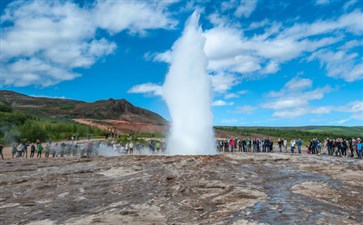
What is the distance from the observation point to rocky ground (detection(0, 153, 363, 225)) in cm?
704

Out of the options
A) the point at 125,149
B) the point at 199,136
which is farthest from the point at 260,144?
the point at 125,149

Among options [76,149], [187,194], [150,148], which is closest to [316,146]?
[150,148]

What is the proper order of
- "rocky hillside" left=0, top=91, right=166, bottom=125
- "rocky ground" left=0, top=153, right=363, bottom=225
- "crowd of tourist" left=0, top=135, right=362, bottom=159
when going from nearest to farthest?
1. "rocky ground" left=0, top=153, right=363, bottom=225
2. "crowd of tourist" left=0, top=135, right=362, bottom=159
3. "rocky hillside" left=0, top=91, right=166, bottom=125

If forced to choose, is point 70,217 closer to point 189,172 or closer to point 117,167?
point 189,172

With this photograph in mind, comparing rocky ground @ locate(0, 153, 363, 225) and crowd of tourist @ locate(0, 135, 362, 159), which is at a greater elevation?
crowd of tourist @ locate(0, 135, 362, 159)

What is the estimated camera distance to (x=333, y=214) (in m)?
6.92

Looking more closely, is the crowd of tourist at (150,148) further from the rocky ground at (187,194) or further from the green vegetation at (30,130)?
the green vegetation at (30,130)

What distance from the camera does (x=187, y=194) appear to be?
9.34m

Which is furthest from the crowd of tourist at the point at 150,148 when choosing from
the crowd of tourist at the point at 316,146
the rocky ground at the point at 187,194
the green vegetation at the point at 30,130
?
the green vegetation at the point at 30,130

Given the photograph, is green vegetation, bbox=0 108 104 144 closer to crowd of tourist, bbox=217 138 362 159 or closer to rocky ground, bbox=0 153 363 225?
crowd of tourist, bbox=217 138 362 159

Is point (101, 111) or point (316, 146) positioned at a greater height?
point (101, 111)

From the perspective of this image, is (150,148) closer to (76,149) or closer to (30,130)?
(76,149)

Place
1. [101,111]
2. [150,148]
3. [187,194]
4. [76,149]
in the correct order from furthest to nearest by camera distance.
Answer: [101,111] < [150,148] < [76,149] < [187,194]

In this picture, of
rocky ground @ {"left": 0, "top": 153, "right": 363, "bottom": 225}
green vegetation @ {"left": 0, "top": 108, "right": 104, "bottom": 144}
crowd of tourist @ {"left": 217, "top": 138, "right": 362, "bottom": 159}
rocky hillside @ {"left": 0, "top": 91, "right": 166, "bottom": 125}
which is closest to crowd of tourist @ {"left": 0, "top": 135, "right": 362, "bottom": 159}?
crowd of tourist @ {"left": 217, "top": 138, "right": 362, "bottom": 159}
